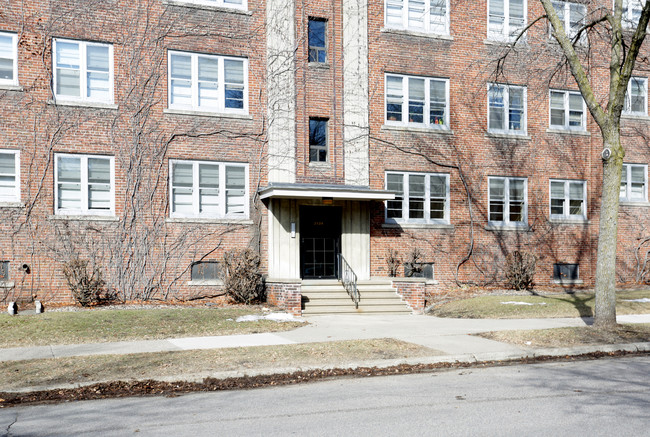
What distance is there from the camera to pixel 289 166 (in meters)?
19.5

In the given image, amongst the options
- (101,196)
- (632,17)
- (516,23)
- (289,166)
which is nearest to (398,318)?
(289,166)

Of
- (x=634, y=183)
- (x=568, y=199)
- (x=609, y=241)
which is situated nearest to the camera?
(x=609, y=241)

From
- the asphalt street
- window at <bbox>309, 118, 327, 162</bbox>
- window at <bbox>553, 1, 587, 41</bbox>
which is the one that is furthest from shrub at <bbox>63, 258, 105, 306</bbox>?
window at <bbox>553, 1, 587, 41</bbox>

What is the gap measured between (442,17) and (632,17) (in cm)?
777

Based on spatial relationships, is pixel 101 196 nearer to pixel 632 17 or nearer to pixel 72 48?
pixel 72 48

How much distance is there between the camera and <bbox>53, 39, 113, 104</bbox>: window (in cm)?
1783

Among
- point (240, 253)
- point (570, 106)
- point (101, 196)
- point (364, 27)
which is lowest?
point (240, 253)

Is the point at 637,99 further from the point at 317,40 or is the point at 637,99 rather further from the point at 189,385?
the point at 189,385

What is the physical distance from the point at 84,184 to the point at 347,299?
8.04 m

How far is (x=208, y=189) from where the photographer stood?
1911 cm

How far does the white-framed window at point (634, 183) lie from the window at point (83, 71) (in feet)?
59.6

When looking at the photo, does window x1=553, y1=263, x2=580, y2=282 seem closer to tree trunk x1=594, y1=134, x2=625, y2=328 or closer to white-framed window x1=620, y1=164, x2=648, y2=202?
white-framed window x1=620, y1=164, x2=648, y2=202

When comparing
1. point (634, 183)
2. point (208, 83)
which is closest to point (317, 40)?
point (208, 83)

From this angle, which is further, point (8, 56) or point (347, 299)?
point (347, 299)
